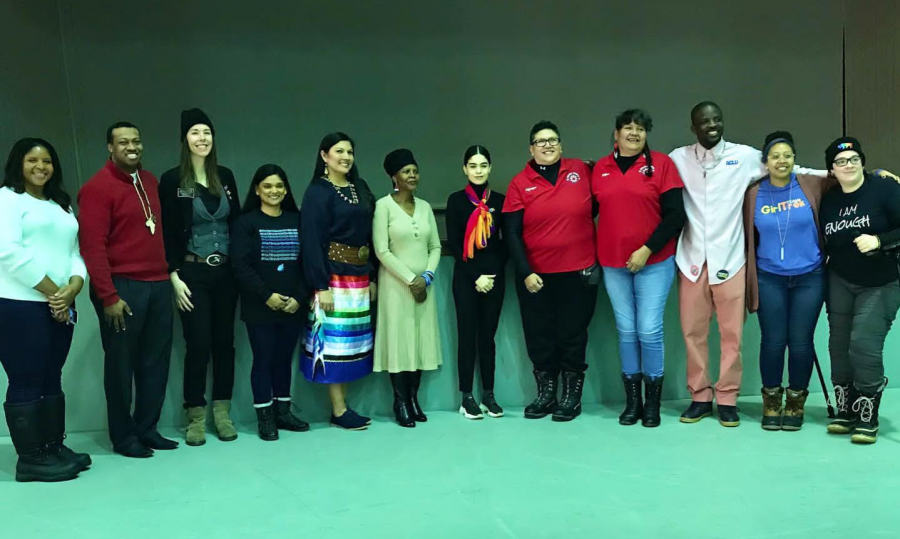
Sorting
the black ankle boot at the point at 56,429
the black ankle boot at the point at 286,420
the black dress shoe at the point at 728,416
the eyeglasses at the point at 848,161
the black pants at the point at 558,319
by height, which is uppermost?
the eyeglasses at the point at 848,161

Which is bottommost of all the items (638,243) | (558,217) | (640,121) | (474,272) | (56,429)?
(56,429)

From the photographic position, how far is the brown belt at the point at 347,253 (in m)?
3.47

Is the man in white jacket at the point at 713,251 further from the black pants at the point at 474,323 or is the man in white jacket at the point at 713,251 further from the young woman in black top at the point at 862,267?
the black pants at the point at 474,323

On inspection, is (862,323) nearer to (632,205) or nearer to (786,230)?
(786,230)

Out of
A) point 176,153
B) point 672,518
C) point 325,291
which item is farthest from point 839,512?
point 176,153

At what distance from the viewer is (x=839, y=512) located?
2422 millimetres

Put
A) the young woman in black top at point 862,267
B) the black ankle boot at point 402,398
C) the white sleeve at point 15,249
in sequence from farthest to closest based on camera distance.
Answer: the black ankle boot at point 402,398 < the young woman in black top at point 862,267 < the white sleeve at point 15,249

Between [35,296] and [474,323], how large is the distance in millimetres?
1980

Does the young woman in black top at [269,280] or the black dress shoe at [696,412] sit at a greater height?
the young woman in black top at [269,280]

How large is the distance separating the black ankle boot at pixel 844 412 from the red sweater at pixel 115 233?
3.17 m

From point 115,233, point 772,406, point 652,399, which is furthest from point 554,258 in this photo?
point 115,233

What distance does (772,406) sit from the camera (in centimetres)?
346

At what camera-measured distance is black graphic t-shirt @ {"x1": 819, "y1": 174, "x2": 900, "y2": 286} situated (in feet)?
10.3

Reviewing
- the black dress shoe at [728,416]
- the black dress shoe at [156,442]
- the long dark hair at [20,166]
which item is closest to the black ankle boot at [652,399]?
the black dress shoe at [728,416]
